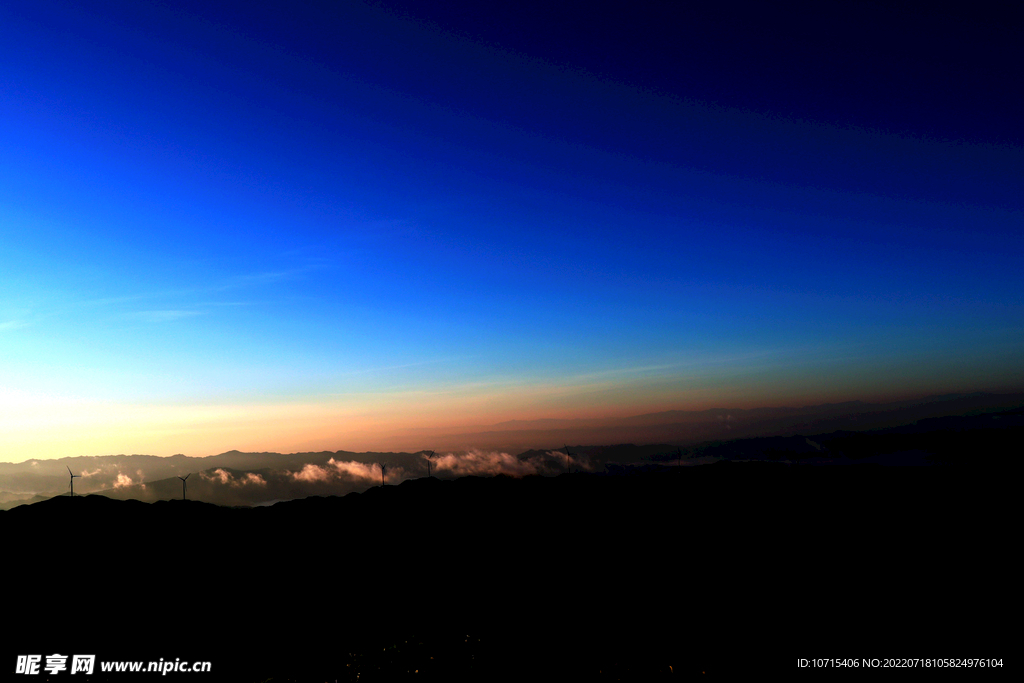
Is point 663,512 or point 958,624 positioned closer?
point 958,624

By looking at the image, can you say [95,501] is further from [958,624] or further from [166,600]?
[958,624]

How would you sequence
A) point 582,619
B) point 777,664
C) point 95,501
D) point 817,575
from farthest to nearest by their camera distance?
point 95,501
point 817,575
point 582,619
point 777,664

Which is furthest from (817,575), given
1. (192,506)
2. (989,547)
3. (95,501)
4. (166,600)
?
(95,501)
